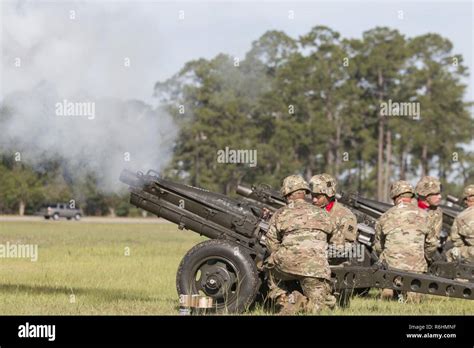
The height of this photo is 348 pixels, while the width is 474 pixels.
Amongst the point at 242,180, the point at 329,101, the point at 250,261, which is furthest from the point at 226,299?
the point at 329,101

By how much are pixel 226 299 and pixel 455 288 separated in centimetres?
289

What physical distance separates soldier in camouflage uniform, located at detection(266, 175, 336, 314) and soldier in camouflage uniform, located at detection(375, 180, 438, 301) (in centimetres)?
225

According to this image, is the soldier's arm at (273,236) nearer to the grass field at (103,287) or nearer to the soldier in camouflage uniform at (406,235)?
the grass field at (103,287)

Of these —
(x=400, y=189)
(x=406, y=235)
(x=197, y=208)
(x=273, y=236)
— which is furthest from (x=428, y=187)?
(x=273, y=236)

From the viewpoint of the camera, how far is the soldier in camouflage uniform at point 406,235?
13156 millimetres

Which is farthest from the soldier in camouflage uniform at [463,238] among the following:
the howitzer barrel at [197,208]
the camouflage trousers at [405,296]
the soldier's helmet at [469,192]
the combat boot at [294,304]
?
the combat boot at [294,304]

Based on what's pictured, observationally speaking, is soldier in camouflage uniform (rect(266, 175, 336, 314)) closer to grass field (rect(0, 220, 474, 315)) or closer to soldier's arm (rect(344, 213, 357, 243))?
grass field (rect(0, 220, 474, 315))

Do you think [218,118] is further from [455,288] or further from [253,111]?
[455,288]

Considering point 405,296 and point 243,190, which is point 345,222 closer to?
point 405,296

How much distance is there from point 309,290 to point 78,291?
4.85 m

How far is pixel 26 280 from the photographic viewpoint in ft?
52.2

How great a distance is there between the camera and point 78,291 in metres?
14.4

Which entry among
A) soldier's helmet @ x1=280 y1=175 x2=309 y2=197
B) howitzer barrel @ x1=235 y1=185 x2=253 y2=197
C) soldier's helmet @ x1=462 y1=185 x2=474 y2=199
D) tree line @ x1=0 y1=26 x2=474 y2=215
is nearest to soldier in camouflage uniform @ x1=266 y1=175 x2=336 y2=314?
soldier's helmet @ x1=280 y1=175 x2=309 y2=197

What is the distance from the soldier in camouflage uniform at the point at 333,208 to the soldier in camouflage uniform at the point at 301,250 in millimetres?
520
